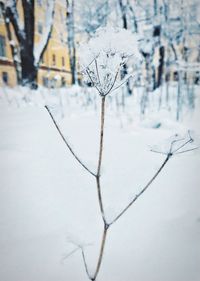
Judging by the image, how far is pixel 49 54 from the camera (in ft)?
3.97

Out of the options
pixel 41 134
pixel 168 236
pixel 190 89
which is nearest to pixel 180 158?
pixel 168 236

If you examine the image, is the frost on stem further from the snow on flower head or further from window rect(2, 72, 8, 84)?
window rect(2, 72, 8, 84)

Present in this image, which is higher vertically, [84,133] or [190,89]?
[190,89]

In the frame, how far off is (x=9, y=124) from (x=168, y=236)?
75cm

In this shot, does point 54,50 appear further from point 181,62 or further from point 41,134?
point 181,62

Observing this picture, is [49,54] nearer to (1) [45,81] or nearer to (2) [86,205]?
(1) [45,81]

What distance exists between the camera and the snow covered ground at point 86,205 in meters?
0.81

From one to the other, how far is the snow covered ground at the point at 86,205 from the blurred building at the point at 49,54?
11 centimetres

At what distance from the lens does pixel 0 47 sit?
110 centimetres

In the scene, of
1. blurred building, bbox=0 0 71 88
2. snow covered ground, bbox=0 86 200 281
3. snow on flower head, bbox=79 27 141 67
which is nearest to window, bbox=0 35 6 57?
blurred building, bbox=0 0 71 88

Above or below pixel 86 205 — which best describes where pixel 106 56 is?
above

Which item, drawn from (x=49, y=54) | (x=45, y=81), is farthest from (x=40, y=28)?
(x=45, y=81)

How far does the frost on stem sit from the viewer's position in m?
0.56

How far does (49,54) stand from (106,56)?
2.38 ft
